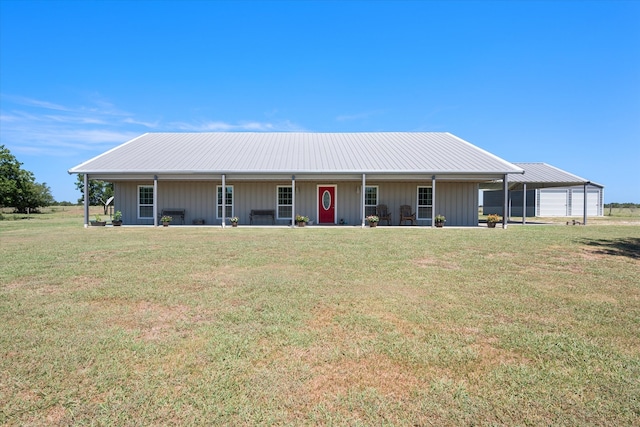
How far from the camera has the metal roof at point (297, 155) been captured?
1692cm

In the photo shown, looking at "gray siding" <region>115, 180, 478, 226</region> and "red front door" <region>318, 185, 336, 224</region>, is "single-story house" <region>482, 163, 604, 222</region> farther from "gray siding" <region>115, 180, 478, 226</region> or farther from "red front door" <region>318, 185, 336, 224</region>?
"red front door" <region>318, 185, 336, 224</region>

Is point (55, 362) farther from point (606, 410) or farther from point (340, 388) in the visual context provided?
point (606, 410)

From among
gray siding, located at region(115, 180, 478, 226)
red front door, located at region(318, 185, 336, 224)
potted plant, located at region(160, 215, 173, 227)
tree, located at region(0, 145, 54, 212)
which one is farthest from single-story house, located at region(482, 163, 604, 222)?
tree, located at region(0, 145, 54, 212)

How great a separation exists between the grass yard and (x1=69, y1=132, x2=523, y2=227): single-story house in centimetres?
1052

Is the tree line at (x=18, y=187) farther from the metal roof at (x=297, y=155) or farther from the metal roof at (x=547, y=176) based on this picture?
the metal roof at (x=547, y=176)

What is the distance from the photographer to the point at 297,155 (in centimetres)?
1914

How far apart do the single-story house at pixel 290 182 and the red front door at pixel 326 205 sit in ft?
0.17

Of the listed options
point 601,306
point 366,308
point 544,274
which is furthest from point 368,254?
point 601,306

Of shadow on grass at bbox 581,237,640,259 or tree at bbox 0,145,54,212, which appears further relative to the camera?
tree at bbox 0,145,54,212

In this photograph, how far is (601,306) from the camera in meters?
4.69

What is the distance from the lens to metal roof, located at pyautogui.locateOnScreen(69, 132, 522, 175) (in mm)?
16922

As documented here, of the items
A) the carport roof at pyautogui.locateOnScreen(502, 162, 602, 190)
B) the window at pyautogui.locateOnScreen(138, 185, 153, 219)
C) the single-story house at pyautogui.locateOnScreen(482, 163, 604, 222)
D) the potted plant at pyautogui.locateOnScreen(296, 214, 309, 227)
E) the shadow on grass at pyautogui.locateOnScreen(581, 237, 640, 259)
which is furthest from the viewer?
the single-story house at pyautogui.locateOnScreen(482, 163, 604, 222)

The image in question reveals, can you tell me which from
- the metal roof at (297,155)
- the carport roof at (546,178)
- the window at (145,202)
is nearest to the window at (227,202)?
the metal roof at (297,155)

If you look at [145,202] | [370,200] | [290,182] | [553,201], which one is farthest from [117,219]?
[553,201]
